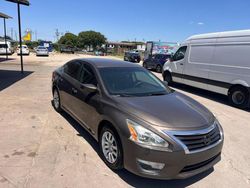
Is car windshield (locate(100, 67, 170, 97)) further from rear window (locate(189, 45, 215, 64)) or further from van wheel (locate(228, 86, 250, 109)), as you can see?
rear window (locate(189, 45, 215, 64))

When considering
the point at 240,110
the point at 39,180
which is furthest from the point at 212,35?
the point at 39,180

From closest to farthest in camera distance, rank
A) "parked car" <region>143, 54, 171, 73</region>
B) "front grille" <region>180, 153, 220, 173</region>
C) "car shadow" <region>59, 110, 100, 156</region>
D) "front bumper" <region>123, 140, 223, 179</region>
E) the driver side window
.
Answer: "front bumper" <region>123, 140, 223, 179</region> < "front grille" <region>180, 153, 220, 173</region> < "car shadow" <region>59, 110, 100, 156</region> < the driver side window < "parked car" <region>143, 54, 171, 73</region>

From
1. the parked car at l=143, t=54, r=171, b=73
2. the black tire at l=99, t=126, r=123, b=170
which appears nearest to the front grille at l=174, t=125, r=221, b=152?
the black tire at l=99, t=126, r=123, b=170

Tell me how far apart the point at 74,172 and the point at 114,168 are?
0.58m

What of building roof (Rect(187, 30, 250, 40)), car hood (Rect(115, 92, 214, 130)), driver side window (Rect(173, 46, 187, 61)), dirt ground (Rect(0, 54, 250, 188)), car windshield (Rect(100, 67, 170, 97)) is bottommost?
dirt ground (Rect(0, 54, 250, 188))

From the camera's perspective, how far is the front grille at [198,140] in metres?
2.90

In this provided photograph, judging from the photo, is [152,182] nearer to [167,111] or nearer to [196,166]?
[196,166]

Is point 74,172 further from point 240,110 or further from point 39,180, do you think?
point 240,110

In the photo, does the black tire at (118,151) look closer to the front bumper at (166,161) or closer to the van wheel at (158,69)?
the front bumper at (166,161)

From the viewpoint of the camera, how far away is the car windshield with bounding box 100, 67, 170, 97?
3955 mm

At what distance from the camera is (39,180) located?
313 centimetres

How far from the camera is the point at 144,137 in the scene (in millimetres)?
2908

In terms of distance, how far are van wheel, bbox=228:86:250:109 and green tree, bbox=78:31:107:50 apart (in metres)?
76.6

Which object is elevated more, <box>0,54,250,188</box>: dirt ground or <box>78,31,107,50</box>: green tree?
<box>78,31,107,50</box>: green tree
